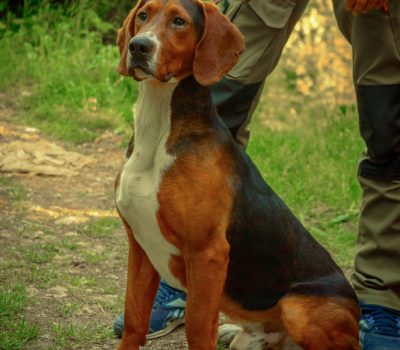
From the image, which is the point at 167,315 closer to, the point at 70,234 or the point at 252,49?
the point at 252,49

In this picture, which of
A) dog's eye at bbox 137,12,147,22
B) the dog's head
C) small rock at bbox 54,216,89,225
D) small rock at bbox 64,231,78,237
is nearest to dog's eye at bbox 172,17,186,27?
the dog's head

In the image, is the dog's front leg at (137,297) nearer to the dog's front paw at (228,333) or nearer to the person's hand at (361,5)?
the dog's front paw at (228,333)

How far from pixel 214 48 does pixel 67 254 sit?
88.5 inches

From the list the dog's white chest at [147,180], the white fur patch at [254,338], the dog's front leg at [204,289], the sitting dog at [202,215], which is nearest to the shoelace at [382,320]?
the sitting dog at [202,215]

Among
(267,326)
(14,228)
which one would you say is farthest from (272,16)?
(14,228)

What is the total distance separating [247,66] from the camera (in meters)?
3.90

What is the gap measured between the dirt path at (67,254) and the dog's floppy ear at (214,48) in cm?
142

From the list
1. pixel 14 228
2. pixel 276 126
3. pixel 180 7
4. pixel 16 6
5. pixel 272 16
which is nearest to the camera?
pixel 180 7

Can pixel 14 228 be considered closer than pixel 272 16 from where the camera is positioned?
No

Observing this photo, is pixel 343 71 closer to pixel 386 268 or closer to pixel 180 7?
pixel 386 268

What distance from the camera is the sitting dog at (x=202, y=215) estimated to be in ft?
10.1

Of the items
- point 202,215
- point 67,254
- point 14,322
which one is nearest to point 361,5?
point 202,215

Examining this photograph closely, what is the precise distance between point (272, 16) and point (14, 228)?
2.33m

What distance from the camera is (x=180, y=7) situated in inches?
120
